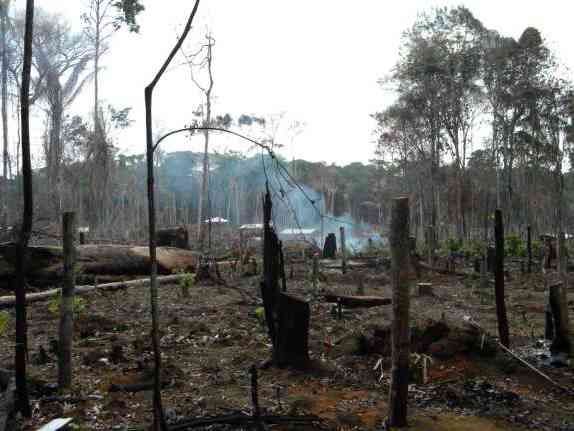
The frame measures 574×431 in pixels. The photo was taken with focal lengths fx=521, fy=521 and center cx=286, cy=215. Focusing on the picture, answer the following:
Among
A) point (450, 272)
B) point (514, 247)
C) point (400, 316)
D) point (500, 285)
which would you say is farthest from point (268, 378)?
point (514, 247)

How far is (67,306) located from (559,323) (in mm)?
4367

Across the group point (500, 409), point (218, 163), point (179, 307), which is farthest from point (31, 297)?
point (218, 163)

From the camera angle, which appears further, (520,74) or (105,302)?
(520,74)

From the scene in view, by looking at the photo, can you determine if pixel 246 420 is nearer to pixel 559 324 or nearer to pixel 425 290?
pixel 559 324

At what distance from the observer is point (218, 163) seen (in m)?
54.1

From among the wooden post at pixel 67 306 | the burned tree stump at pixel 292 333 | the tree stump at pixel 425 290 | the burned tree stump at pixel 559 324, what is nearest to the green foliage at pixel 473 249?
the tree stump at pixel 425 290

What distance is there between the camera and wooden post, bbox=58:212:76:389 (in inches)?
161

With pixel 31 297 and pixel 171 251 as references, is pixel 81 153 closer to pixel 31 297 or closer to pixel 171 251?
pixel 171 251

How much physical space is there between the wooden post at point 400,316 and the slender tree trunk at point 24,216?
7.83 feet

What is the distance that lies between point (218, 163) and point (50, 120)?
93.7 ft

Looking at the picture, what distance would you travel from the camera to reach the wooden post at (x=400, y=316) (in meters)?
3.39

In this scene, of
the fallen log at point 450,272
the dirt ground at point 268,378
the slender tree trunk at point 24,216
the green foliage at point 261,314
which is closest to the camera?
the slender tree trunk at point 24,216

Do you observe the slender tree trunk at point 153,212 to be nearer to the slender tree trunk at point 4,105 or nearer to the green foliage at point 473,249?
the green foliage at point 473,249

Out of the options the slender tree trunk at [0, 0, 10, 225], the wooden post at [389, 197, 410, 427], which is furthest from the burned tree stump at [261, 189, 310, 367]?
the slender tree trunk at [0, 0, 10, 225]
